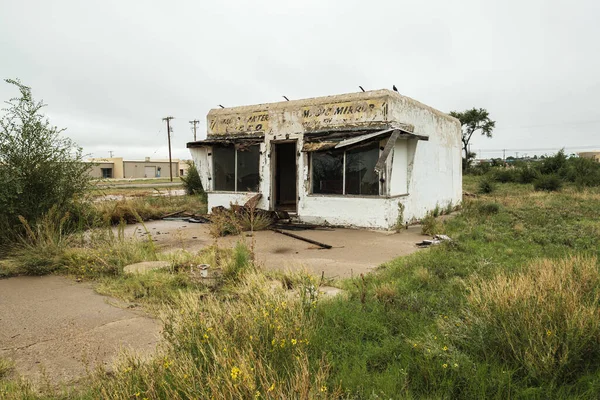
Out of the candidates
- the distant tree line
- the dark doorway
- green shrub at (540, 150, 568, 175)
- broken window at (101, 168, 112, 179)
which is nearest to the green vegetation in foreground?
the dark doorway

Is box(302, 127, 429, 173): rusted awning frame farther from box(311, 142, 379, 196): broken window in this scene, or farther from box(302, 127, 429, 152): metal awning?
box(311, 142, 379, 196): broken window

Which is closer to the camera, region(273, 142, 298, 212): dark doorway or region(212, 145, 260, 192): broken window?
region(212, 145, 260, 192): broken window

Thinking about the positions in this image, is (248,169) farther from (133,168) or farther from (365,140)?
(133,168)

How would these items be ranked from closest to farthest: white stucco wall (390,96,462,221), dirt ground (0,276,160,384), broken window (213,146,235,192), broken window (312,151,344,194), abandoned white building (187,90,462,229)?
dirt ground (0,276,160,384), abandoned white building (187,90,462,229), broken window (312,151,344,194), white stucco wall (390,96,462,221), broken window (213,146,235,192)

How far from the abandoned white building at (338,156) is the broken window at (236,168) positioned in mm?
34

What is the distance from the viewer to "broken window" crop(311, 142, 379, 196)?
11.1 metres

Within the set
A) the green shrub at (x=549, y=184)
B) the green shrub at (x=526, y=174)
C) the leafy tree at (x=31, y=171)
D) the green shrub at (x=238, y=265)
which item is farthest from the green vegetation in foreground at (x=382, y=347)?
the green shrub at (x=526, y=174)

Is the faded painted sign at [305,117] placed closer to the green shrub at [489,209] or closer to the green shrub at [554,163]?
the green shrub at [489,209]

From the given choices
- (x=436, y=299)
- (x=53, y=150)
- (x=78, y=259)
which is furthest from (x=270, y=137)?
(x=436, y=299)

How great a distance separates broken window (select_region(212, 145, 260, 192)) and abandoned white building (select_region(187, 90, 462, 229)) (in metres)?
0.03

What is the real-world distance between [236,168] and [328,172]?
11.3 ft

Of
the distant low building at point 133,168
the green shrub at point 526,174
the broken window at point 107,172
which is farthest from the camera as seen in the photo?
the distant low building at point 133,168

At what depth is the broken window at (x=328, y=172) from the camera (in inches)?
456

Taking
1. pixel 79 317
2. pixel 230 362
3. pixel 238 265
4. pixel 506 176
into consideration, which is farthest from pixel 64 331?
pixel 506 176
